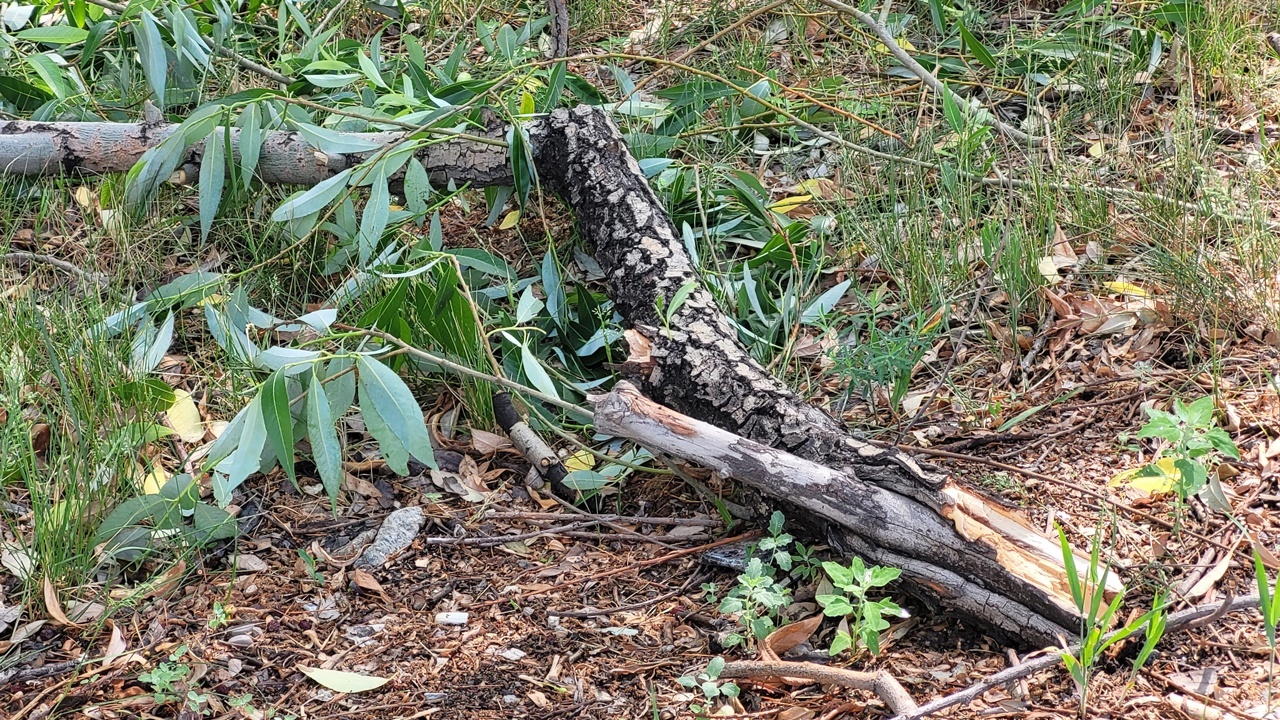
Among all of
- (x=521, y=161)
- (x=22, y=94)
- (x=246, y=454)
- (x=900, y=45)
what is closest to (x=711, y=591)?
(x=246, y=454)

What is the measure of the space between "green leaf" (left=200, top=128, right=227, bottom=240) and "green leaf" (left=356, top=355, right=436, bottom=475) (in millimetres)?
1019

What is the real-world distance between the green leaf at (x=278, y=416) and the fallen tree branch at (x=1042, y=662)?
1279 millimetres

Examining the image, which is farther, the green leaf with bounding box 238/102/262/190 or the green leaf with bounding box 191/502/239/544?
the green leaf with bounding box 238/102/262/190

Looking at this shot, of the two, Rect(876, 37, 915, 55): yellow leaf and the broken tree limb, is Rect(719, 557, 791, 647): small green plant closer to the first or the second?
the broken tree limb

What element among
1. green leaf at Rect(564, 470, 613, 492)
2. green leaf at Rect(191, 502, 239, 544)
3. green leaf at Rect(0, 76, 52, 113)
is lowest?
green leaf at Rect(564, 470, 613, 492)

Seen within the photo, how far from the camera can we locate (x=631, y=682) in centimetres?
193

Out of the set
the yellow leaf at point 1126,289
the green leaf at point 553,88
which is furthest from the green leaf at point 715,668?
the green leaf at point 553,88

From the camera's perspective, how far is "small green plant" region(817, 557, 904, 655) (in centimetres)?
178

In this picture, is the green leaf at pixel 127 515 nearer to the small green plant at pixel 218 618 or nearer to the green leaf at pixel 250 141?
the small green plant at pixel 218 618

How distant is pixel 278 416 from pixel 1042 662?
1.50 metres

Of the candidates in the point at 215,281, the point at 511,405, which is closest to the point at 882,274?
the point at 511,405

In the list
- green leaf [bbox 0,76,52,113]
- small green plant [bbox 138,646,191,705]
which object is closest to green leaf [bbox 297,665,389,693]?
small green plant [bbox 138,646,191,705]

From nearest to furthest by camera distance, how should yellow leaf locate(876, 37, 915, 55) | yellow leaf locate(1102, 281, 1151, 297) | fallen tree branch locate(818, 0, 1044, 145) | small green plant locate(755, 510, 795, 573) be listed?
small green plant locate(755, 510, 795, 573) < yellow leaf locate(1102, 281, 1151, 297) < fallen tree branch locate(818, 0, 1044, 145) < yellow leaf locate(876, 37, 915, 55)

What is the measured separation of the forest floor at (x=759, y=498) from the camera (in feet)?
6.24
